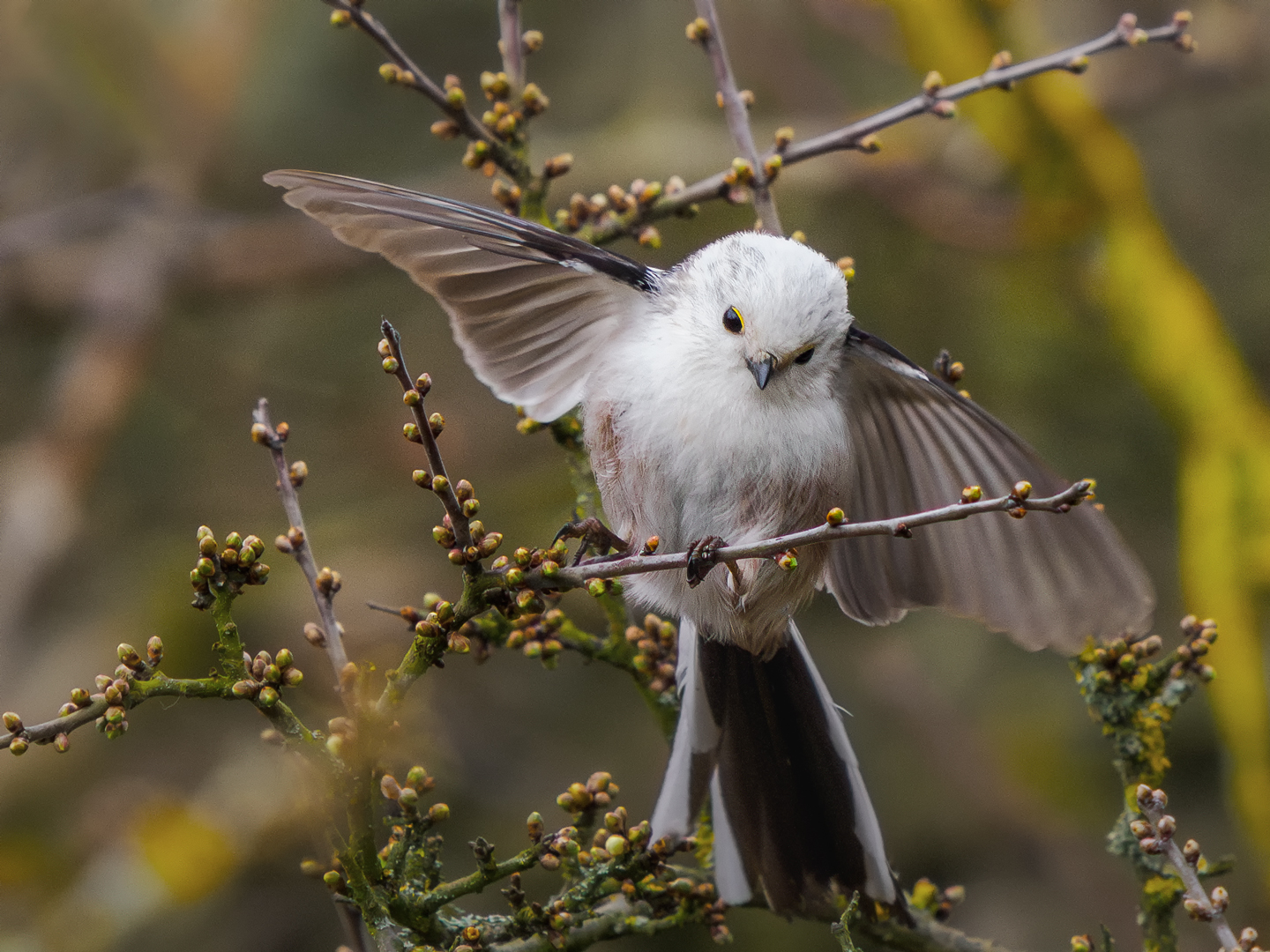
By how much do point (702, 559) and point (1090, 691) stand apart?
31.4 inches

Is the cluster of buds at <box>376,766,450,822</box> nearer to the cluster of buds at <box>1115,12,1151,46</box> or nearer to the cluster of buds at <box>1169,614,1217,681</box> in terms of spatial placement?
the cluster of buds at <box>1169,614,1217,681</box>

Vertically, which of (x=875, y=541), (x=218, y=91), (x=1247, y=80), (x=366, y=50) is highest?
(x=366, y=50)

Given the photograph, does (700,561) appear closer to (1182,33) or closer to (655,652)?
(655,652)

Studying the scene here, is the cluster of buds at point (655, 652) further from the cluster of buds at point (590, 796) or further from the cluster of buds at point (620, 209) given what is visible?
the cluster of buds at point (620, 209)

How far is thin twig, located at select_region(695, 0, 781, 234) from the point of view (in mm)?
A: 2350

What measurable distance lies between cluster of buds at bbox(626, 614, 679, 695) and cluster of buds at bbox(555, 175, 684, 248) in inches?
31.2

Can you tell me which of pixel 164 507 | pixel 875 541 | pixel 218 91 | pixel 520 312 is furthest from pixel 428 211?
pixel 164 507

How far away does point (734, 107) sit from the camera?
2408 millimetres

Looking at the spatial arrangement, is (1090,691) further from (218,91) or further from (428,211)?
(218,91)

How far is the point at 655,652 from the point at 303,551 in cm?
79

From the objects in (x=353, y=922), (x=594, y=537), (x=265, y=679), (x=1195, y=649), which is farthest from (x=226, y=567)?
(x=1195, y=649)

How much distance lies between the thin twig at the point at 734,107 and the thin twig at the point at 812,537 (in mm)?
1104

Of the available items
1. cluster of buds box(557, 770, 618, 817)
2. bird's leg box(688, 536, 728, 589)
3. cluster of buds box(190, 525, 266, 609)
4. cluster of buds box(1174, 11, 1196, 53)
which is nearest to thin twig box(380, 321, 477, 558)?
cluster of buds box(190, 525, 266, 609)

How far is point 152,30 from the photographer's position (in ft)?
15.8
